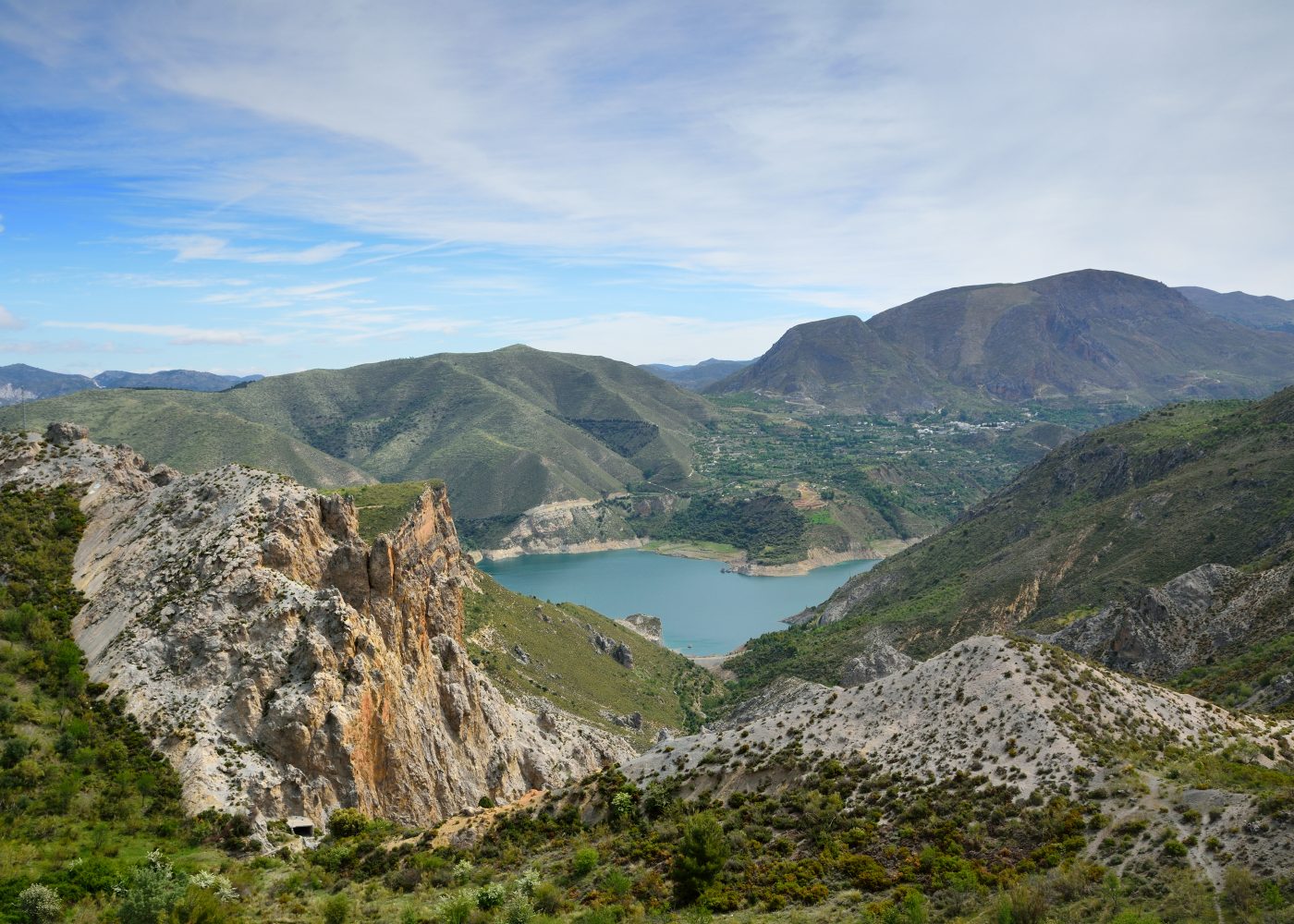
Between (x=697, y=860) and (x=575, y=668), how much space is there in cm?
5456

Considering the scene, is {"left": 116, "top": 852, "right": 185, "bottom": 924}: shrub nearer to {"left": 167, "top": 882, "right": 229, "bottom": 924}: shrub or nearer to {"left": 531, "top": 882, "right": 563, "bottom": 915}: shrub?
{"left": 167, "top": 882, "right": 229, "bottom": 924}: shrub

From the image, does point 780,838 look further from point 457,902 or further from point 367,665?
point 367,665

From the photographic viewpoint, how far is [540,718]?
46219 millimetres

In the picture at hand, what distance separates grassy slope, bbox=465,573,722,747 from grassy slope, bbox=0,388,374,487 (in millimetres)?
89111

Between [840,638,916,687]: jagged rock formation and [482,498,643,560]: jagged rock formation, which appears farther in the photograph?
[482,498,643,560]: jagged rock formation

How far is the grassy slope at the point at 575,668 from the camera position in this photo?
62.7 meters

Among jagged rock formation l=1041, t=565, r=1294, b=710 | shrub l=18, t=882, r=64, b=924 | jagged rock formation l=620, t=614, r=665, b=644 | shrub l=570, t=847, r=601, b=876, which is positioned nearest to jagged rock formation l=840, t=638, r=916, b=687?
jagged rock formation l=1041, t=565, r=1294, b=710

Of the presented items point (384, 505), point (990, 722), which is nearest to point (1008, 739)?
point (990, 722)

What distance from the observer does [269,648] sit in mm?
26156

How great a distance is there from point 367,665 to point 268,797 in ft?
17.4

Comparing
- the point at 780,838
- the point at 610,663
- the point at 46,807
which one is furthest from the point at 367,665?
the point at 610,663

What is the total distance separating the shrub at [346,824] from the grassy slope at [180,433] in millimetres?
136038

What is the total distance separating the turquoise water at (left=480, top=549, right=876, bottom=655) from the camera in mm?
122750

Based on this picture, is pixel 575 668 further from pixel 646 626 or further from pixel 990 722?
pixel 990 722
